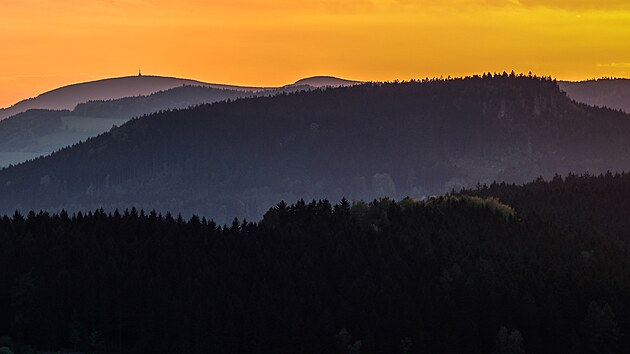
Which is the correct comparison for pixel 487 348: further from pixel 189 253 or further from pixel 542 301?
pixel 189 253

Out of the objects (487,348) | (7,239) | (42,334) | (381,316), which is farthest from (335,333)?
(7,239)

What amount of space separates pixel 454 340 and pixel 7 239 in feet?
183

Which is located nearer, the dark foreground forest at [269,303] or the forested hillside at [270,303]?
the dark foreground forest at [269,303]

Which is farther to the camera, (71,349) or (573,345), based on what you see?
(573,345)

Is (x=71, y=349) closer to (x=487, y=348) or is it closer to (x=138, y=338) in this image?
(x=138, y=338)

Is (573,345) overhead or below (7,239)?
below

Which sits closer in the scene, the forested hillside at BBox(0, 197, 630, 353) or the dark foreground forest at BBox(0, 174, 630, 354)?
the dark foreground forest at BBox(0, 174, 630, 354)

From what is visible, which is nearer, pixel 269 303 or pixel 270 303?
pixel 269 303

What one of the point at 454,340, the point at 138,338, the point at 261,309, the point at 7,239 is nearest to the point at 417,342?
the point at 454,340

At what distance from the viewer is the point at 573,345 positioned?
181m

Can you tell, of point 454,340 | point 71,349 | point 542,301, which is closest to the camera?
point 71,349

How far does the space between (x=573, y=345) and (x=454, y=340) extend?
14.3m

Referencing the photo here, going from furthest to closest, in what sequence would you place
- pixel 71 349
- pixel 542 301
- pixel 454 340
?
pixel 542 301 → pixel 454 340 → pixel 71 349

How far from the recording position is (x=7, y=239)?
19288cm
